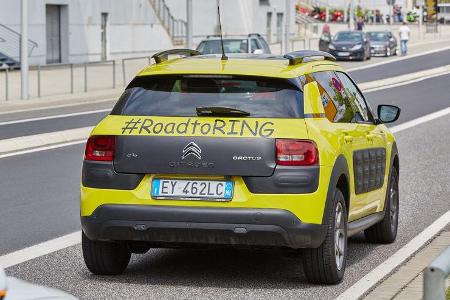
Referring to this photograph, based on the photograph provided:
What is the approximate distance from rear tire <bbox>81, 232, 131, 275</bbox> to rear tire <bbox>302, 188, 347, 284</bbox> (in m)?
1.27

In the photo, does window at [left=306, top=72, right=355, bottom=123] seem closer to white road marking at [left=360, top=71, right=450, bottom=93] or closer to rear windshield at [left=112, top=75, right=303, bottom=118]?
rear windshield at [left=112, top=75, right=303, bottom=118]

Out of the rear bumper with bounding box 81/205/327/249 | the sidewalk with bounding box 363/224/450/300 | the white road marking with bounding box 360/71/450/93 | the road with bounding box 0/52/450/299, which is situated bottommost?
the white road marking with bounding box 360/71/450/93

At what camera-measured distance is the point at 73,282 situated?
8914mm

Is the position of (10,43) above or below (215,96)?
below

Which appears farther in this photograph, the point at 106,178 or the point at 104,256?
the point at 104,256

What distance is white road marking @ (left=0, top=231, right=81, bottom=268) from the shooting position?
32.4 ft

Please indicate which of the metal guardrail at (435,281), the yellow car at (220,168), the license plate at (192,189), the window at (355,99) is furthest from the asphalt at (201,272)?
the metal guardrail at (435,281)

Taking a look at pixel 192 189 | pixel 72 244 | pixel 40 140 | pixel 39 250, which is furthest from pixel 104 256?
pixel 40 140

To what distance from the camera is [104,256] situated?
29.6ft

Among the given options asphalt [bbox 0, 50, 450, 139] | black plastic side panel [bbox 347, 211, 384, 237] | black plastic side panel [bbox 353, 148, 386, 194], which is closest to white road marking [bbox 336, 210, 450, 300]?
black plastic side panel [bbox 347, 211, 384, 237]

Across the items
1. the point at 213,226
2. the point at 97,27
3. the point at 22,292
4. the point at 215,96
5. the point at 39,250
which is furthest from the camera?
the point at 97,27

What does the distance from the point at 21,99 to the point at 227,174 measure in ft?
90.6

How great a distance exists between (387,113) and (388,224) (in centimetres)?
89

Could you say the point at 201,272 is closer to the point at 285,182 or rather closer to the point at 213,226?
the point at 213,226
